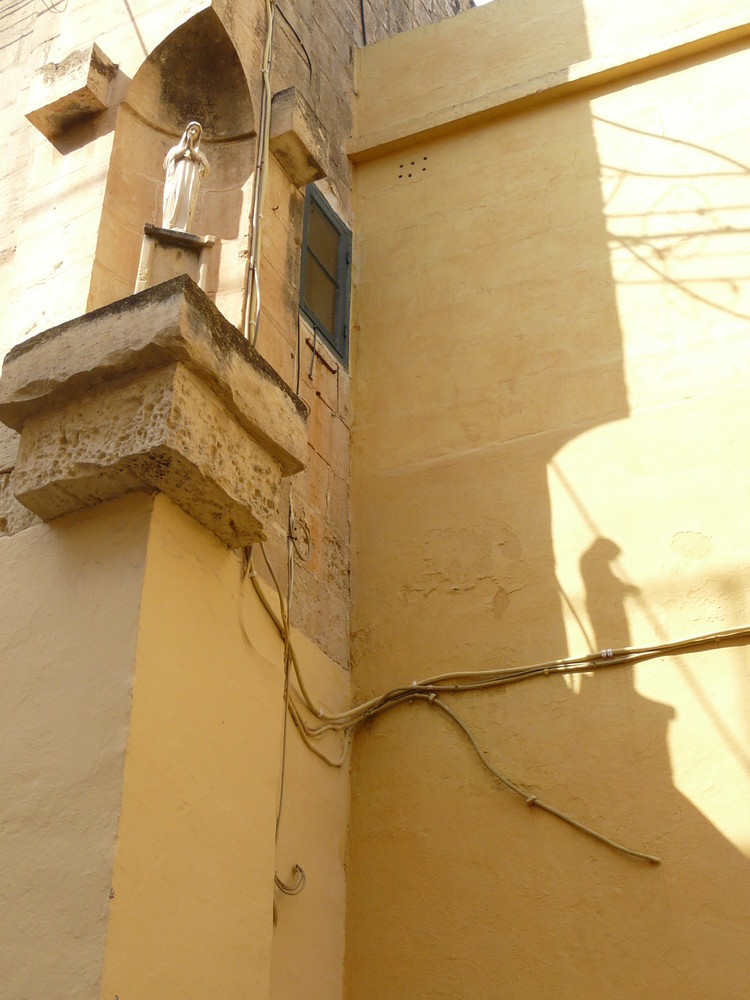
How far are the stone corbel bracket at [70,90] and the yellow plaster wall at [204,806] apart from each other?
2074mm

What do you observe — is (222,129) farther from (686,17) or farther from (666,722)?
(666,722)

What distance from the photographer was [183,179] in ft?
13.7

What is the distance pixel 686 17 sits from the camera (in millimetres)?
5805

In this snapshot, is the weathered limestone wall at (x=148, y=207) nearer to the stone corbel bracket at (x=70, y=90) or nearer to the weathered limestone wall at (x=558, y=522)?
the stone corbel bracket at (x=70, y=90)

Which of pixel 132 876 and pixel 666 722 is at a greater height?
pixel 666 722

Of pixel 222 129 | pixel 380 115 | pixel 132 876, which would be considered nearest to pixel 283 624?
pixel 132 876

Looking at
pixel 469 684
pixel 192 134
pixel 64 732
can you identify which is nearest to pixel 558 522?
pixel 469 684

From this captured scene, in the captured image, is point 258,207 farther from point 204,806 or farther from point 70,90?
point 204,806

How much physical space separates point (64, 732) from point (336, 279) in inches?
130

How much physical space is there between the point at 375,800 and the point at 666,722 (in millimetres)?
1228

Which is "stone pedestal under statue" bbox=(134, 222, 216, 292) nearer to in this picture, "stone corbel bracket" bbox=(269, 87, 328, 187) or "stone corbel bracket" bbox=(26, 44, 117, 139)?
"stone corbel bracket" bbox=(26, 44, 117, 139)

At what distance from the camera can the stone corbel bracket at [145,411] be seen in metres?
3.27

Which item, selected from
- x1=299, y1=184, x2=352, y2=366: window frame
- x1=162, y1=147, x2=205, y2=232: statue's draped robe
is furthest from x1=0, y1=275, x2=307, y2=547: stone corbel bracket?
x1=299, y1=184, x2=352, y2=366: window frame

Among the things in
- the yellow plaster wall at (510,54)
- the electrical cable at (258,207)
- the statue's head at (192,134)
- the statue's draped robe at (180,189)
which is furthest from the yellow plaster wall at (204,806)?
the yellow plaster wall at (510,54)
